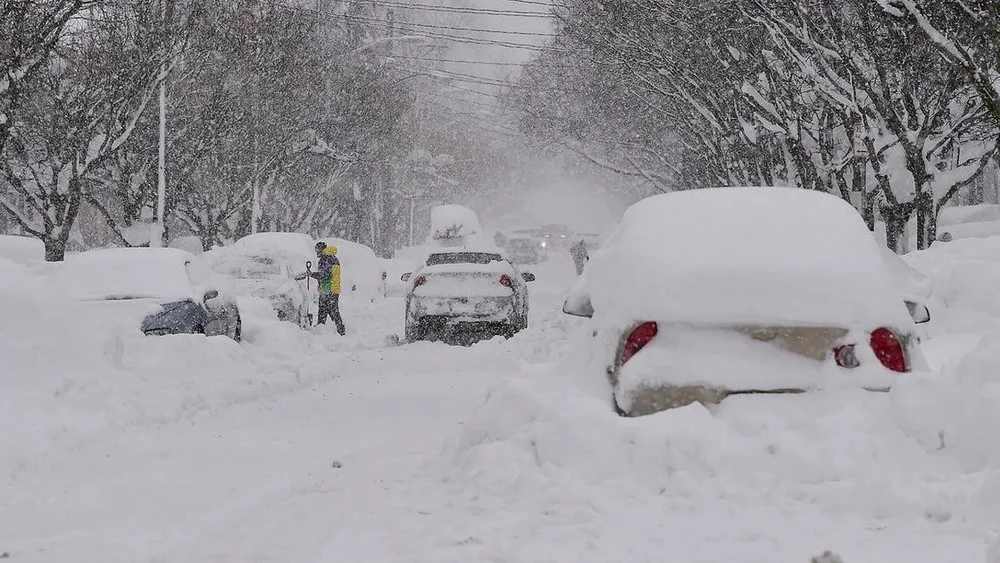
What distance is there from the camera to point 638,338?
574cm

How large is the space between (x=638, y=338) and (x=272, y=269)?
1515 cm

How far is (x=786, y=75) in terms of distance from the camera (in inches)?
806

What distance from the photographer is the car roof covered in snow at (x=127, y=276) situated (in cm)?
1212

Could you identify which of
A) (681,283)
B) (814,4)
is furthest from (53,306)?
(814,4)

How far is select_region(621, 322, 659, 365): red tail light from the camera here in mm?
5719

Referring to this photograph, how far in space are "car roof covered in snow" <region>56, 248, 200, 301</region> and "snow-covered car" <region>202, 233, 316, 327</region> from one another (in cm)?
476

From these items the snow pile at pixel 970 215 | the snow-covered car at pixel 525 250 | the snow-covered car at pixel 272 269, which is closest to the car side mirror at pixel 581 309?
the snow-covered car at pixel 272 269

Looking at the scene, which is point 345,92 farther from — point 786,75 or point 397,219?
point 397,219

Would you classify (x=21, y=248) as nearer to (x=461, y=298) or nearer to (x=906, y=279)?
(x=461, y=298)

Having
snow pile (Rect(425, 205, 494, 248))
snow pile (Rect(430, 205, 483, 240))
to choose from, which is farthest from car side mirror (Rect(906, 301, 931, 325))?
snow pile (Rect(430, 205, 483, 240))

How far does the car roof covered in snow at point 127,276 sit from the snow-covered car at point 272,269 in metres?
4.76

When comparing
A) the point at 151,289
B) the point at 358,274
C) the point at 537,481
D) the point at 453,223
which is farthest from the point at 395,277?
the point at 537,481

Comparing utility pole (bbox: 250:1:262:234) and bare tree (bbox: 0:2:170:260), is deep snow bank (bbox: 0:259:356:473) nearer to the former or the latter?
bare tree (bbox: 0:2:170:260)

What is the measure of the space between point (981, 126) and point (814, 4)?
9309 millimetres
